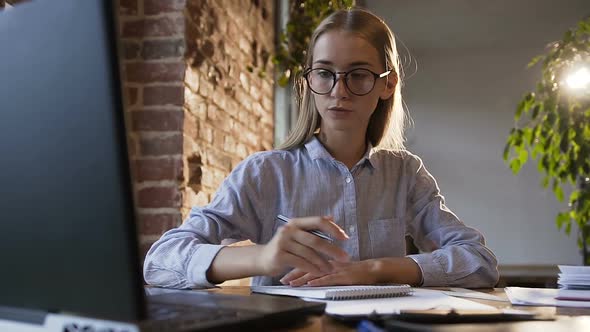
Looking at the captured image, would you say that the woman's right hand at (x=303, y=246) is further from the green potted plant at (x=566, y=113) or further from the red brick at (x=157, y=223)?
the green potted plant at (x=566, y=113)

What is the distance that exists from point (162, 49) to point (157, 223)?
57 cm

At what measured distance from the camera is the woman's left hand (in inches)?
39.8

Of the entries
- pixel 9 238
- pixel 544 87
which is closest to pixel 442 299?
pixel 9 238

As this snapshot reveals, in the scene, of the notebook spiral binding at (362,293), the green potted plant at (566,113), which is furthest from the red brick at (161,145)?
the green potted plant at (566,113)

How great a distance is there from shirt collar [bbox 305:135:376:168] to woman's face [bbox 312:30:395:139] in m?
0.05

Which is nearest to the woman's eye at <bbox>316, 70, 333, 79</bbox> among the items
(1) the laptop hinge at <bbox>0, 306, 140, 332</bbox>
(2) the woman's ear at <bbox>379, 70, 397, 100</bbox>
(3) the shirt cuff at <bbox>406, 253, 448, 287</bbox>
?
(2) the woman's ear at <bbox>379, 70, 397, 100</bbox>

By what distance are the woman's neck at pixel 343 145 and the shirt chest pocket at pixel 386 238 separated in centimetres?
18

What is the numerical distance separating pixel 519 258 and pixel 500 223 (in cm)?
41

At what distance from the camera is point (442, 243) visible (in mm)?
1418

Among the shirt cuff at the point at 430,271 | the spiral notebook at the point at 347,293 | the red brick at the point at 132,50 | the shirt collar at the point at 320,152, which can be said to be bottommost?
the shirt cuff at the point at 430,271

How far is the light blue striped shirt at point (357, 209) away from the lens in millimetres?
1244

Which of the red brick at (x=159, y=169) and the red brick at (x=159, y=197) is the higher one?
the red brick at (x=159, y=169)

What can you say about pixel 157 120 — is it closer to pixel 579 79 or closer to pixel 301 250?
pixel 301 250

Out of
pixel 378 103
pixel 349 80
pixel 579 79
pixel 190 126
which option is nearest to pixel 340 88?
pixel 349 80
